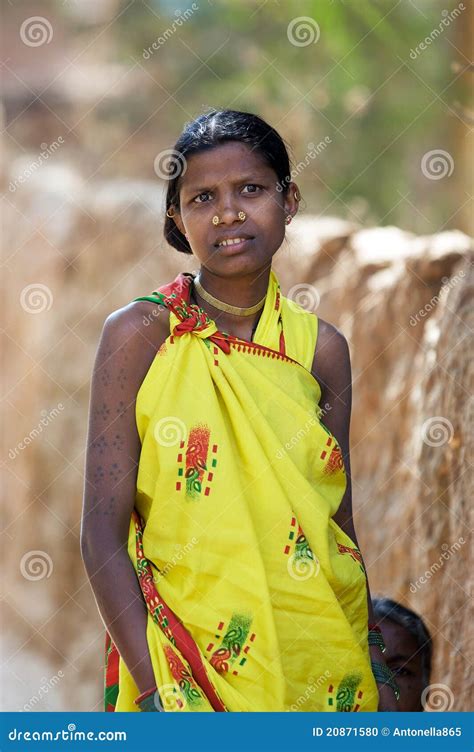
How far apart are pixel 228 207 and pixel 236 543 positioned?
2.22 feet

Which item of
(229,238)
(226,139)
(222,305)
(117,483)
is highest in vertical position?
(226,139)

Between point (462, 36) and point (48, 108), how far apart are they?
5.35 m

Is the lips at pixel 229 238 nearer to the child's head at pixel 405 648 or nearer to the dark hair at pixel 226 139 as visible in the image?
the dark hair at pixel 226 139

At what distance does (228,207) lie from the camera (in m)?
2.16

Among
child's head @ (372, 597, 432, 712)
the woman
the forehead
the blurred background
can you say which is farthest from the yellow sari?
child's head @ (372, 597, 432, 712)

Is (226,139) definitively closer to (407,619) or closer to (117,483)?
(117,483)

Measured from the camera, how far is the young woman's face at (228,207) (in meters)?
2.18

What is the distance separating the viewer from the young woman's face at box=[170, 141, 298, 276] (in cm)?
218

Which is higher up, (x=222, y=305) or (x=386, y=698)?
(x=222, y=305)

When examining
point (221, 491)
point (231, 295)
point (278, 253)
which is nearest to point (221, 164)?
point (231, 295)

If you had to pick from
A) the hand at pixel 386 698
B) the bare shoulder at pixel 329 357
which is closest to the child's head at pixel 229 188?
the bare shoulder at pixel 329 357

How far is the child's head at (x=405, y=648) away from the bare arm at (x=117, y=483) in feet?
3.77

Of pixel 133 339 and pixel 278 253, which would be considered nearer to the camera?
pixel 133 339

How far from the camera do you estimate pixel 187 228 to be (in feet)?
7.26
